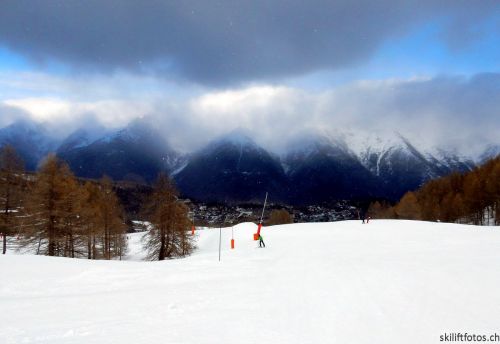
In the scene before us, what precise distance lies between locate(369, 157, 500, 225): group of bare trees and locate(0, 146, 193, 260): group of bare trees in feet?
209

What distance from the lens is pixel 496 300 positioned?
9.36m

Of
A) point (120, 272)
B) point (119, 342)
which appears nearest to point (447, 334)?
point (119, 342)

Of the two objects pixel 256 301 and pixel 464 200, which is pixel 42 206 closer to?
pixel 256 301

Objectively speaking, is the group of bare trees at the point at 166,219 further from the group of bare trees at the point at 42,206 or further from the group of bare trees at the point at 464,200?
the group of bare trees at the point at 464,200

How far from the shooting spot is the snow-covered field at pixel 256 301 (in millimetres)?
7551

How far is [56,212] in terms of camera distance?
3055cm

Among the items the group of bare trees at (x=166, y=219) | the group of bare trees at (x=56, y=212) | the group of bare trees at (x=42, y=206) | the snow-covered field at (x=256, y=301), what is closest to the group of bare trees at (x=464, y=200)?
the group of bare trees at (x=166, y=219)

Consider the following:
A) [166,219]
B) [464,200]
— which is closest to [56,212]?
[166,219]

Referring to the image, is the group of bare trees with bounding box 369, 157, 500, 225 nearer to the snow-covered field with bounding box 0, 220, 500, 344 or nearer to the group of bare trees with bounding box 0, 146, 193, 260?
the group of bare trees with bounding box 0, 146, 193, 260

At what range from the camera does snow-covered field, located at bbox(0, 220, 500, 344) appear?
7.55 metres

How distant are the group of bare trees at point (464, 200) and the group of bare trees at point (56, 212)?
6364 centimetres

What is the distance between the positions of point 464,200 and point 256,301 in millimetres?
83789

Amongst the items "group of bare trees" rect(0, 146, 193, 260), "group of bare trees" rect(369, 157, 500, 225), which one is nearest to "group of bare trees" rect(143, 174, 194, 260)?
"group of bare trees" rect(0, 146, 193, 260)

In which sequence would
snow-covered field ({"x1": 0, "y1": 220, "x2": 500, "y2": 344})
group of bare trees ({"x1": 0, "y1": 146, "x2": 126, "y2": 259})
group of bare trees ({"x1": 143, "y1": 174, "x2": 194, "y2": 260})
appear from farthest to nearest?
group of bare trees ({"x1": 143, "y1": 174, "x2": 194, "y2": 260}), group of bare trees ({"x1": 0, "y1": 146, "x2": 126, "y2": 259}), snow-covered field ({"x1": 0, "y1": 220, "x2": 500, "y2": 344})
